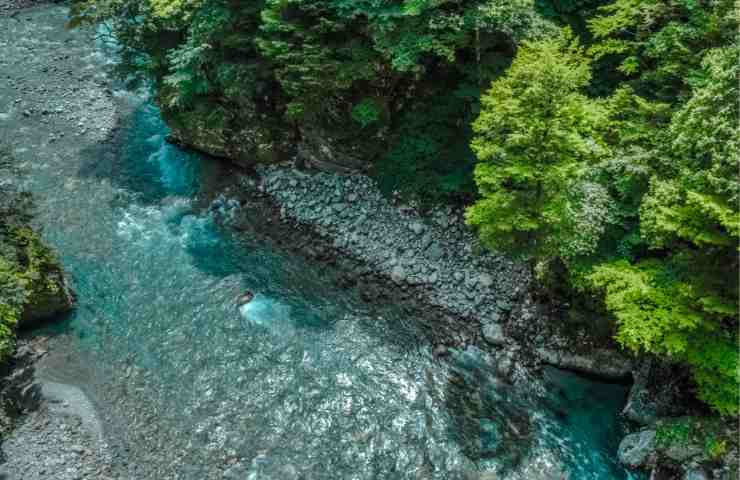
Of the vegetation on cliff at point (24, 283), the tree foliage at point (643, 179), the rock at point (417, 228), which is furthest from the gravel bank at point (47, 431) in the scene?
the tree foliage at point (643, 179)

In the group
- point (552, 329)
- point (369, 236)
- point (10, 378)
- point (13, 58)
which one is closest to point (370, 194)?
point (369, 236)

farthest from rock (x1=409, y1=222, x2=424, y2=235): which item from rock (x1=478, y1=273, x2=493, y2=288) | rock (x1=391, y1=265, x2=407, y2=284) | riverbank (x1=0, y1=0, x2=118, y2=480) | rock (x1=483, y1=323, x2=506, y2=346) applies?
riverbank (x1=0, y1=0, x2=118, y2=480)

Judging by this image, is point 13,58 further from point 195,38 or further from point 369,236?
point 369,236

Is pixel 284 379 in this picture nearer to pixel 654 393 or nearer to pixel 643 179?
pixel 654 393

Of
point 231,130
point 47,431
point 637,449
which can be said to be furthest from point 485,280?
point 47,431

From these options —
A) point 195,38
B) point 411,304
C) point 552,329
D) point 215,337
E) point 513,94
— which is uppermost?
point 513,94

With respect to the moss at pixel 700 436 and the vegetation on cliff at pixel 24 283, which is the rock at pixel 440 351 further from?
the vegetation on cliff at pixel 24 283
